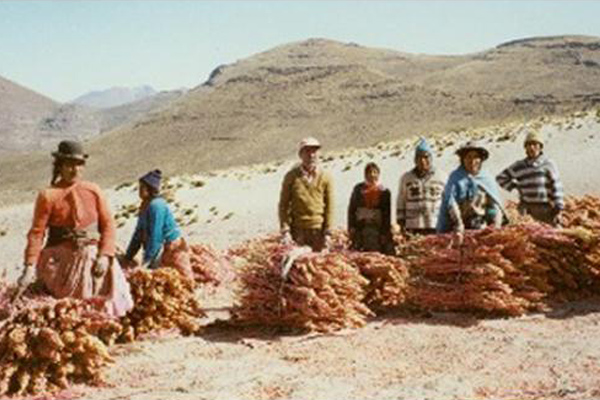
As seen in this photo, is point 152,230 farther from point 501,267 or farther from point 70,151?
point 501,267

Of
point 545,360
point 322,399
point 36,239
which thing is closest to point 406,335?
point 545,360

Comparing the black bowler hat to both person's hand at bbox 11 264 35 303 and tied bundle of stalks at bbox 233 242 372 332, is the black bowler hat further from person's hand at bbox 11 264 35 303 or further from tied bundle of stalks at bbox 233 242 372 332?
tied bundle of stalks at bbox 233 242 372 332

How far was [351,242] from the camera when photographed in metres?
9.43

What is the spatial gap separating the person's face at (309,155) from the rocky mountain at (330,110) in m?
59.1

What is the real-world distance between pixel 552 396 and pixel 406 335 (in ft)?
7.15

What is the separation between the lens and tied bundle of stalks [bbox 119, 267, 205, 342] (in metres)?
7.83

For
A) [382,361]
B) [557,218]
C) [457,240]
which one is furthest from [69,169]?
[557,218]

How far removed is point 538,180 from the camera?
9.53 metres

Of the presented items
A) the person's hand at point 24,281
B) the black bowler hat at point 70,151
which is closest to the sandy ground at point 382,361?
the person's hand at point 24,281

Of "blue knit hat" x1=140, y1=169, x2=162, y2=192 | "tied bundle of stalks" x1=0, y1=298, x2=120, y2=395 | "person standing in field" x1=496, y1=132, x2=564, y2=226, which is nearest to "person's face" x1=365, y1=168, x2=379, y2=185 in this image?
"person standing in field" x1=496, y1=132, x2=564, y2=226

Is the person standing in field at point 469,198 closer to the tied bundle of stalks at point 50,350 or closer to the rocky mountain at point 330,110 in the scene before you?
the tied bundle of stalks at point 50,350

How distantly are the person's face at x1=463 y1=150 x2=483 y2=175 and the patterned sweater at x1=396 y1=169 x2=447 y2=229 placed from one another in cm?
62

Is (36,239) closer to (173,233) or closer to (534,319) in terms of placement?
(173,233)

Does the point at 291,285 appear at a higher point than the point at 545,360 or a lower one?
higher
